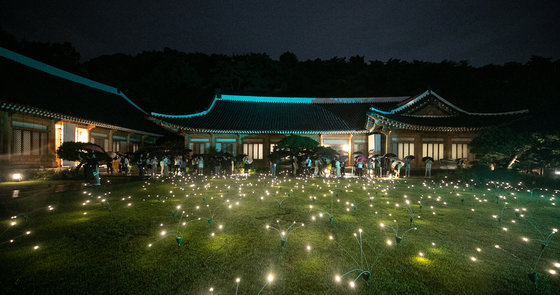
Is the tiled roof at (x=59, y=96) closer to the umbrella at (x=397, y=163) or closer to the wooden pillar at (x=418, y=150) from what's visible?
the umbrella at (x=397, y=163)

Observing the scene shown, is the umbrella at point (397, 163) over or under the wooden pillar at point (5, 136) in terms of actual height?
under

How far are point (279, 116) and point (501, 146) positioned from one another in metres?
14.6

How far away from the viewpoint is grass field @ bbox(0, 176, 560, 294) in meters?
2.71

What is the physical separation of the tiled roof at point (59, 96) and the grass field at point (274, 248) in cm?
841

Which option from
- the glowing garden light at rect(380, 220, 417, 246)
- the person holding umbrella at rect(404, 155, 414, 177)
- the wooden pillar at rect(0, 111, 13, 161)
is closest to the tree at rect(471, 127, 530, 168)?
the person holding umbrella at rect(404, 155, 414, 177)

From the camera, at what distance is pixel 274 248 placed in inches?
143

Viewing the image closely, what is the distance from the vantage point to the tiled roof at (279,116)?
61.1 feet

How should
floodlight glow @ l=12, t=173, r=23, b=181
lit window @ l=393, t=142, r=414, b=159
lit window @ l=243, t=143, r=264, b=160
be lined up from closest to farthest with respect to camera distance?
floodlight glow @ l=12, t=173, r=23, b=181
lit window @ l=393, t=142, r=414, b=159
lit window @ l=243, t=143, r=264, b=160

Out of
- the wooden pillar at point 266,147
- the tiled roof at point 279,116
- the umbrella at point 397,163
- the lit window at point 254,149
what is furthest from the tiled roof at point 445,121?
the lit window at point 254,149

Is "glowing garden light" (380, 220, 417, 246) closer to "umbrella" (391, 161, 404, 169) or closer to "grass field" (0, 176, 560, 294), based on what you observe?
"grass field" (0, 176, 560, 294)

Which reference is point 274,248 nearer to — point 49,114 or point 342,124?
point 49,114

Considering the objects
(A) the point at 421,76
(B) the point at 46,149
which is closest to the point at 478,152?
(B) the point at 46,149

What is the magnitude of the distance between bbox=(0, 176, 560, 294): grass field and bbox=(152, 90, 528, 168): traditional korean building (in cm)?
1062

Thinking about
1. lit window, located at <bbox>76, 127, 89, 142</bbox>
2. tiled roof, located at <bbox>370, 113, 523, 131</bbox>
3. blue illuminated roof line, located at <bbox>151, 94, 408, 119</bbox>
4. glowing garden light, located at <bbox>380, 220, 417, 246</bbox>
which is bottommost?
glowing garden light, located at <bbox>380, 220, 417, 246</bbox>
